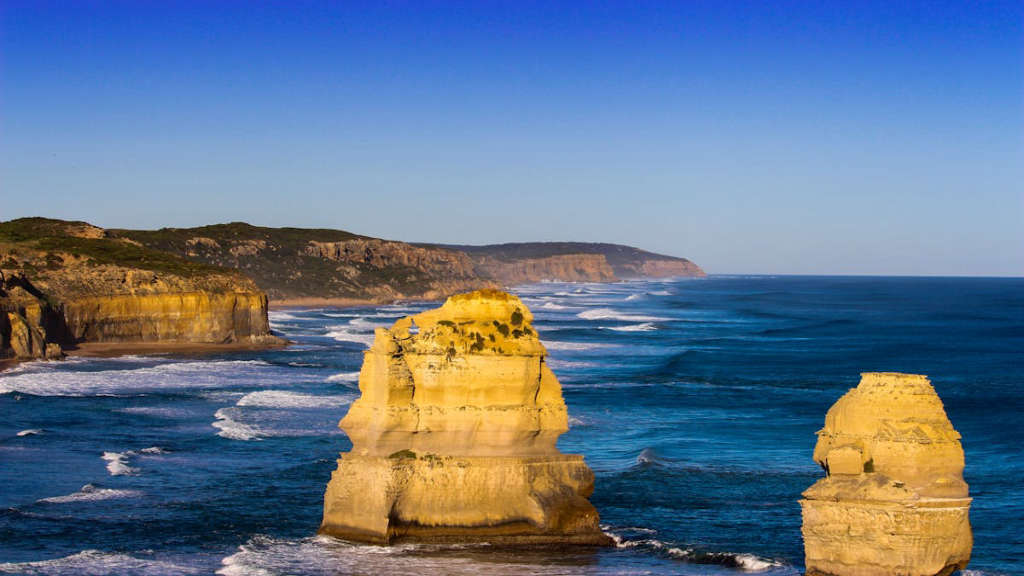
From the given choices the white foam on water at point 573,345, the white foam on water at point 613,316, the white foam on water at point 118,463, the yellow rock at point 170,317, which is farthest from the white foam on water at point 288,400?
the white foam on water at point 613,316

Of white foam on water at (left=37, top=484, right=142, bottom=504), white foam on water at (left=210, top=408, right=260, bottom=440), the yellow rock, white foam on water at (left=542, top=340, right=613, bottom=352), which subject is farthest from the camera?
white foam on water at (left=542, top=340, right=613, bottom=352)

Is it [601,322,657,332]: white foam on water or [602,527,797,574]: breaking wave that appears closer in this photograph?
[602,527,797,574]: breaking wave

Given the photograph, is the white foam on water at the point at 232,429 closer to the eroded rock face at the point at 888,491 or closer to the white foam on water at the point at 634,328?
the eroded rock face at the point at 888,491

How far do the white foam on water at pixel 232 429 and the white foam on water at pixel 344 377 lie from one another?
12342mm

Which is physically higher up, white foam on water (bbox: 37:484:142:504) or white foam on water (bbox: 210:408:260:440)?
white foam on water (bbox: 210:408:260:440)

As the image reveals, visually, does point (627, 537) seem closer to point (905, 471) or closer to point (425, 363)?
point (425, 363)

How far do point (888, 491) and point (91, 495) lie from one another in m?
21.0

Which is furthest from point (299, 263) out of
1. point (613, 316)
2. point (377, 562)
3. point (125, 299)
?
point (377, 562)

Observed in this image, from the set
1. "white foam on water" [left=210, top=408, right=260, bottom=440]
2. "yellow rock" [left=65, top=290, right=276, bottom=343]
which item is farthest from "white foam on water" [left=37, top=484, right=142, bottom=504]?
"yellow rock" [left=65, top=290, right=276, bottom=343]

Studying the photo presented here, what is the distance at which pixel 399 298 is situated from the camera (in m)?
172

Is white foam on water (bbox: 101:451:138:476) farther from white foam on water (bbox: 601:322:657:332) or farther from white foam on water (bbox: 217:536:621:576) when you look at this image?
white foam on water (bbox: 601:322:657:332)

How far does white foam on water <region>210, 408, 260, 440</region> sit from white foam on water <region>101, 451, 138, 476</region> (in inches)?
159

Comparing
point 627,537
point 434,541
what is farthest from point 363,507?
point 627,537

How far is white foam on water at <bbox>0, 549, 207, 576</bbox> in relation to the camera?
24.0m
